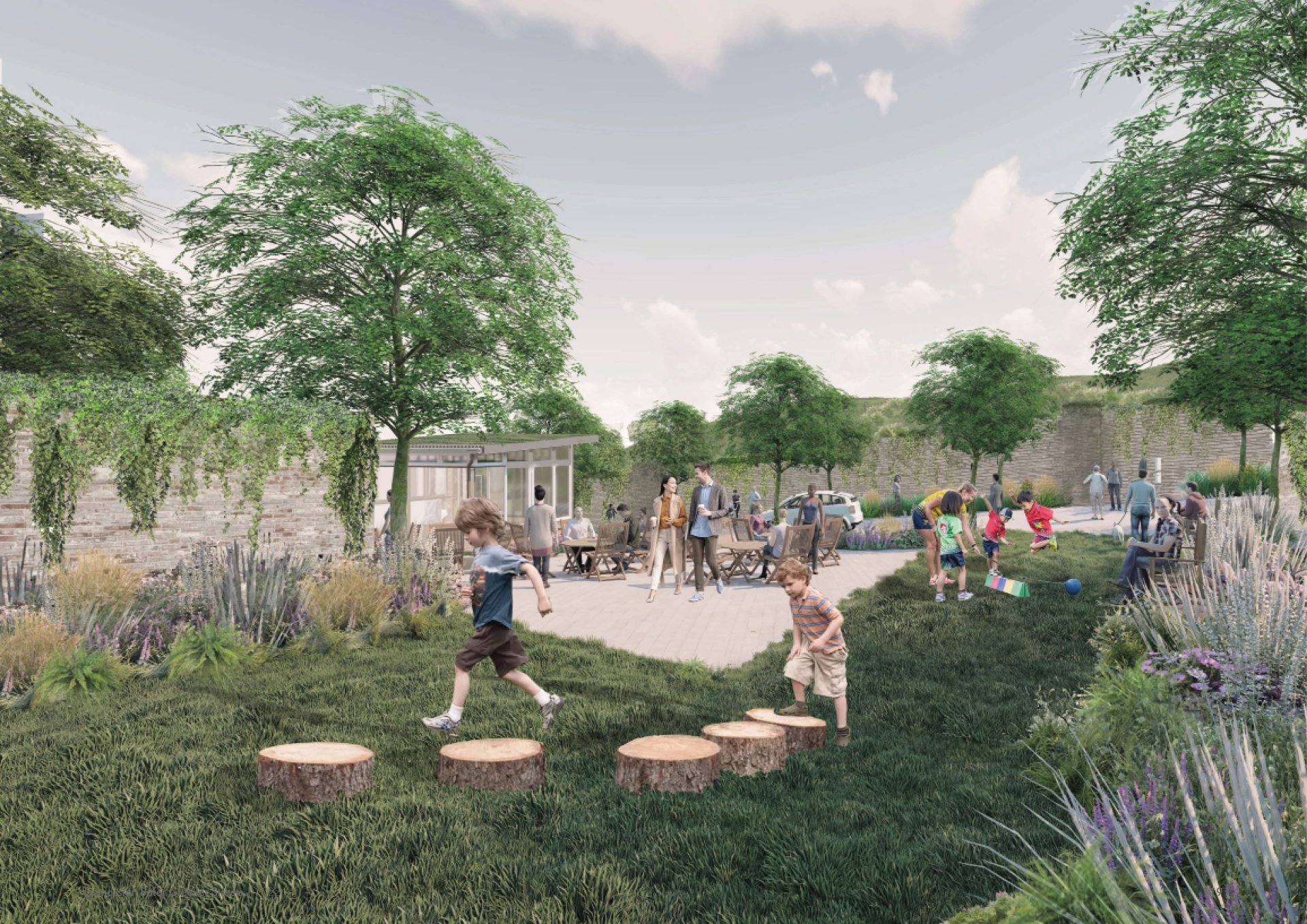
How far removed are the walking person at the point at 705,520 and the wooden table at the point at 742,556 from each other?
5.36 ft

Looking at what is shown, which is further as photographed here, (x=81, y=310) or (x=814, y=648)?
(x=81, y=310)

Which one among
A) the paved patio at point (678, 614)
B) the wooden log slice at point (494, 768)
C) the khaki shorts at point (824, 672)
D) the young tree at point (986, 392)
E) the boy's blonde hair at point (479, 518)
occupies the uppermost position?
the young tree at point (986, 392)

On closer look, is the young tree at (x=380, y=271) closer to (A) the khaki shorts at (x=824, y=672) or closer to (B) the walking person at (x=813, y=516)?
(B) the walking person at (x=813, y=516)

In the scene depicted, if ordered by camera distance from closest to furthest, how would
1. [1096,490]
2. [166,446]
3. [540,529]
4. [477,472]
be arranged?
[166,446] < [540,529] < [477,472] < [1096,490]

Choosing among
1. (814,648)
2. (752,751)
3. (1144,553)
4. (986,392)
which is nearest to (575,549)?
(1144,553)

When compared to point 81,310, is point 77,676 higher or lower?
lower

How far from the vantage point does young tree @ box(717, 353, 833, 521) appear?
30609mm

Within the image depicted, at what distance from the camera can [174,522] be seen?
12.0m

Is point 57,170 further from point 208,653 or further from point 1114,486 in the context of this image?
point 1114,486

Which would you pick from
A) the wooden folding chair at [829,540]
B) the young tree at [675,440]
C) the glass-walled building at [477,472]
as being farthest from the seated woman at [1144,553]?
the young tree at [675,440]

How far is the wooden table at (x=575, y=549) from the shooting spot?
603 inches

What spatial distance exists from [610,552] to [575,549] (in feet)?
3.93

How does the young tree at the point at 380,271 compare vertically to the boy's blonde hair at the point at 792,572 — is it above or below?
above

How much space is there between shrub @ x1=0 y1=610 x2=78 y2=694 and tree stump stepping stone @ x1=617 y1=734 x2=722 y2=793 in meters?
5.20
